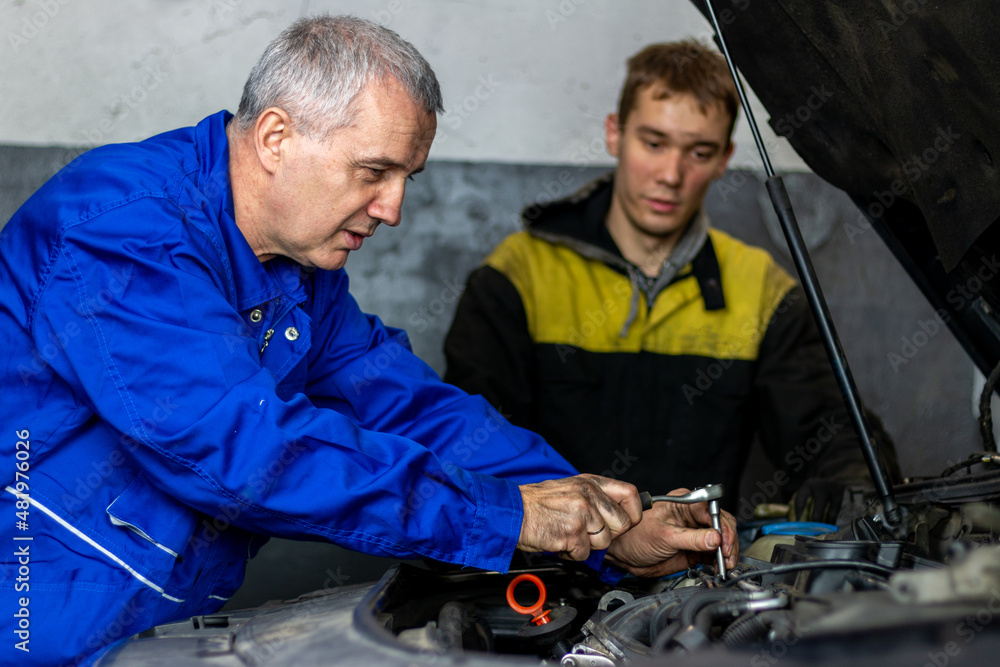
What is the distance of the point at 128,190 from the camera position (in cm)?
126

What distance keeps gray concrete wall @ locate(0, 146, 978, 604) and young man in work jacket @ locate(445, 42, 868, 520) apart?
2.05ft

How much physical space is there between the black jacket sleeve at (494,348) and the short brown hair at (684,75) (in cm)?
68

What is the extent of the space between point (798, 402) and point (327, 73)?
1.76 m

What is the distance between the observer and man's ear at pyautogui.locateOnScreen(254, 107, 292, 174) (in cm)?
139

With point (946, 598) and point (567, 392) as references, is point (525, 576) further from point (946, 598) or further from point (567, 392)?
point (567, 392)

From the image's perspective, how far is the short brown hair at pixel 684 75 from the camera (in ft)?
8.34

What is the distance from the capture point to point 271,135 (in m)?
1.41
